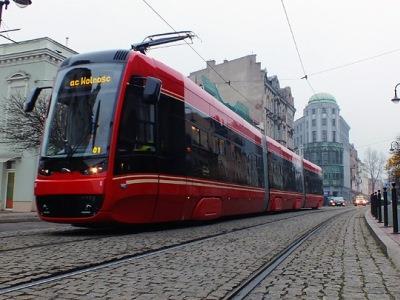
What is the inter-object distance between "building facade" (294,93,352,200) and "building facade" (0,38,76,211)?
231 feet

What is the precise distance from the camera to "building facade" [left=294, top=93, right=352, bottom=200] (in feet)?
311

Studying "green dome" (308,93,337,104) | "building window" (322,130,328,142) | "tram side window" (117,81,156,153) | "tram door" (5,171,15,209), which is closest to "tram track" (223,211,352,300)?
"tram side window" (117,81,156,153)

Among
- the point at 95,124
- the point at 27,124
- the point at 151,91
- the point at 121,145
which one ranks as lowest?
the point at 121,145

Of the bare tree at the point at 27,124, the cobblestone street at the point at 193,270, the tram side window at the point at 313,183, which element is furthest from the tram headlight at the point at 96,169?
the tram side window at the point at 313,183

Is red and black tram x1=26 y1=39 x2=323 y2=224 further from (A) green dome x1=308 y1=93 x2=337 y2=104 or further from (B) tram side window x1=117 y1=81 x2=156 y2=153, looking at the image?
(A) green dome x1=308 y1=93 x2=337 y2=104

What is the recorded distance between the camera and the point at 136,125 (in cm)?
984

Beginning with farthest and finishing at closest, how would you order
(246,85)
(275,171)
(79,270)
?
(246,85) → (275,171) → (79,270)

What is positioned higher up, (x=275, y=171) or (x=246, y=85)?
(x=246, y=85)

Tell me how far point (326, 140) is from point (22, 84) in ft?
261

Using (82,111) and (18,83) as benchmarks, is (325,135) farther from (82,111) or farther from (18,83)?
(82,111)

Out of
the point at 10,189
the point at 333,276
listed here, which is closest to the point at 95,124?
the point at 333,276

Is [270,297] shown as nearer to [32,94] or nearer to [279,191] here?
[32,94]

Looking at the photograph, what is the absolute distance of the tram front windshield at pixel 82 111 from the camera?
9383 mm

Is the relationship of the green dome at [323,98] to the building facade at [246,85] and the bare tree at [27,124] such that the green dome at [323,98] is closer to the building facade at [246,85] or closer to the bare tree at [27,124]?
the building facade at [246,85]
